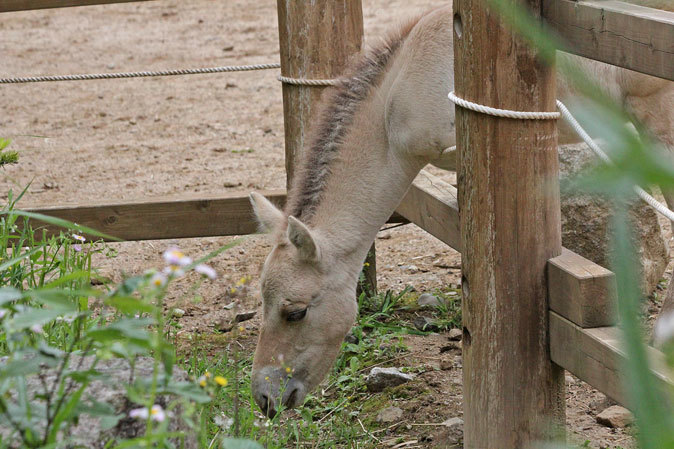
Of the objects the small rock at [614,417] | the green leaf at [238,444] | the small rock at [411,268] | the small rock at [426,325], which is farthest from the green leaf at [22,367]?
the small rock at [411,268]

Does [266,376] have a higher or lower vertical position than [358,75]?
lower

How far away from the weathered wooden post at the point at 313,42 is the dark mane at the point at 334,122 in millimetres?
309

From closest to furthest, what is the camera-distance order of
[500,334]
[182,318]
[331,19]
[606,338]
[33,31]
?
[606,338] → [500,334] → [331,19] → [182,318] → [33,31]

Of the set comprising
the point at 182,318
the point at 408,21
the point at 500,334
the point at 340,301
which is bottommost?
the point at 182,318

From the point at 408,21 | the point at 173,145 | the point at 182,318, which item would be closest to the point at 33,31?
the point at 173,145

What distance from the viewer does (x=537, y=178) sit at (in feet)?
7.35

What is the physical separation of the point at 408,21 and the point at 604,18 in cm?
163

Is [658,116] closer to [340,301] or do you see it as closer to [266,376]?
[340,301]

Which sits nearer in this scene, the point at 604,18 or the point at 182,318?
the point at 604,18

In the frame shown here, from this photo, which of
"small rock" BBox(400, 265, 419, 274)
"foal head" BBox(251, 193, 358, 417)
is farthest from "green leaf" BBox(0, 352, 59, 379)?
"small rock" BBox(400, 265, 419, 274)

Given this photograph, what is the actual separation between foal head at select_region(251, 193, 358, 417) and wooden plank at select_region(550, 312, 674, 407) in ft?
3.63

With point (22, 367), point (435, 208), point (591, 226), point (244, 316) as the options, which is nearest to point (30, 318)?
point (22, 367)

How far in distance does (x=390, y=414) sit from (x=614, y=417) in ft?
2.66

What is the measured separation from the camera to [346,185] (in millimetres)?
3285
